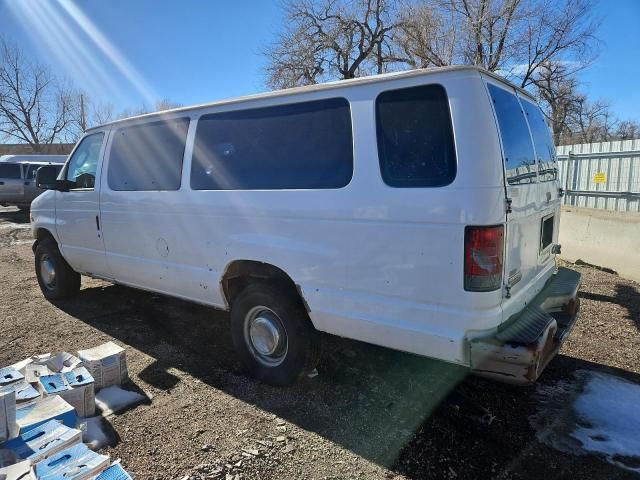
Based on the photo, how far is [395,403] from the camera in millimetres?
3498

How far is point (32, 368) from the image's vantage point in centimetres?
346

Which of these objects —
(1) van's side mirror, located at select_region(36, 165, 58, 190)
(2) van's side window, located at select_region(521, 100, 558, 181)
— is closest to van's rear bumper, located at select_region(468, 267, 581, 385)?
(2) van's side window, located at select_region(521, 100, 558, 181)

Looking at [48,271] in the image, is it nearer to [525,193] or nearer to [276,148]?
[276,148]

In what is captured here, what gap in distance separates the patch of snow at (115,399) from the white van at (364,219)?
34.5 inches

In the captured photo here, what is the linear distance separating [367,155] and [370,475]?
76.0 inches

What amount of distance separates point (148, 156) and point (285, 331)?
2.28 metres

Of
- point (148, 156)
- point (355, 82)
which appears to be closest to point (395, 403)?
point (355, 82)

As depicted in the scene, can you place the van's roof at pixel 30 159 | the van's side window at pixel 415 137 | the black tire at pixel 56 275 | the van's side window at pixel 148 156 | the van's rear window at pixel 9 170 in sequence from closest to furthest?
the van's side window at pixel 415 137 < the van's side window at pixel 148 156 < the black tire at pixel 56 275 < the van's rear window at pixel 9 170 < the van's roof at pixel 30 159

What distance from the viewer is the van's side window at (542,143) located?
359 cm

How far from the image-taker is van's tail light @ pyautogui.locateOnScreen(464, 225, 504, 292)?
8.48 ft

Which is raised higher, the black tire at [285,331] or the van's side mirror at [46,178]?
the van's side mirror at [46,178]

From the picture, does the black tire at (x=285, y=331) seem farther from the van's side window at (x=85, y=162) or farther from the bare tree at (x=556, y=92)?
the bare tree at (x=556, y=92)

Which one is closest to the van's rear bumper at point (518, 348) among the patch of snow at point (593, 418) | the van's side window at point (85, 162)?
the patch of snow at point (593, 418)

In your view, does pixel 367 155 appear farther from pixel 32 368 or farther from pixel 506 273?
pixel 32 368
